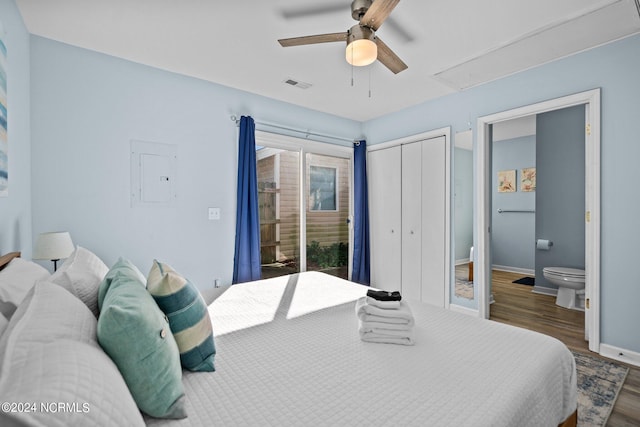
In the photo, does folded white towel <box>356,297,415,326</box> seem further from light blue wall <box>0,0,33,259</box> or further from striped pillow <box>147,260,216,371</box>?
light blue wall <box>0,0,33,259</box>

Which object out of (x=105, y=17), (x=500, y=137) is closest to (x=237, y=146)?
(x=105, y=17)

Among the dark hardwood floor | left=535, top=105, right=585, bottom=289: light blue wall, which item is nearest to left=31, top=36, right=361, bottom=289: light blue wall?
the dark hardwood floor

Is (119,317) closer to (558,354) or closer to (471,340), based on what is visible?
(471,340)

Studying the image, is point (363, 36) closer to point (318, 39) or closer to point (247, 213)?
point (318, 39)

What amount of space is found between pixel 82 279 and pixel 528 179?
21.1 feet

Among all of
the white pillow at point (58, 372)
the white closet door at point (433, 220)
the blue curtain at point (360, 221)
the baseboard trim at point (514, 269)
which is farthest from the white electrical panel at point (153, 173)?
the baseboard trim at point (514, 269)

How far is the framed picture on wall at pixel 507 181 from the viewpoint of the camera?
5.75 m

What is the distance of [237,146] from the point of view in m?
3.48

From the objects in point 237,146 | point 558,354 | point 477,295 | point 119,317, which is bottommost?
point 477,295

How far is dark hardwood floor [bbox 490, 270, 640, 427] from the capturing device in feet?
6.26

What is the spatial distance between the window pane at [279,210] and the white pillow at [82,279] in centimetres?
241

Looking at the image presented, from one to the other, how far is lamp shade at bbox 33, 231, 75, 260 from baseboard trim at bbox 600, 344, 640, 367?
4.16 m

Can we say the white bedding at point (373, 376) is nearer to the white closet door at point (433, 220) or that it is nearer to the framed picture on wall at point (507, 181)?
the white closet door at point (433, 220)

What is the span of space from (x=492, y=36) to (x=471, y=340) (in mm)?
2288
